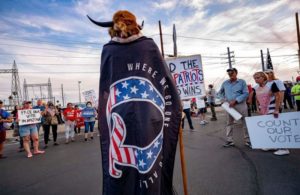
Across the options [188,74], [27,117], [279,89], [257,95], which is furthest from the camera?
[27,117]

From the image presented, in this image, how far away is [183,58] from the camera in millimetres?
3805

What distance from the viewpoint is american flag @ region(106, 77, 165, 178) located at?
192 centimetres

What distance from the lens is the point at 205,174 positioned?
4078mm

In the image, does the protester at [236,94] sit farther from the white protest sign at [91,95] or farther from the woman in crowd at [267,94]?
the white protest sign at [91,95]

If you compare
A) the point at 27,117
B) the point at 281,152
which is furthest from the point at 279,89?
the point at 27,117

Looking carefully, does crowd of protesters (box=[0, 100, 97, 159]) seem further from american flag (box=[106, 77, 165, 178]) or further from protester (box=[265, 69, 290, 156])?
protester (box=[265, 69, 290, 156])

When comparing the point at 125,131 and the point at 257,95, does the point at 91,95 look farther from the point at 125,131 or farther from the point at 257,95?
the point at 125,131

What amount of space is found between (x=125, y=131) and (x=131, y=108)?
201 mm

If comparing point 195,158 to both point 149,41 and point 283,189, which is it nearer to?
point 283,189

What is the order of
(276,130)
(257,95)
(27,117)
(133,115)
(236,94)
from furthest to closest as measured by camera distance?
(27,117)
(236,94)
(257,95)
(276,130)
(133,115)

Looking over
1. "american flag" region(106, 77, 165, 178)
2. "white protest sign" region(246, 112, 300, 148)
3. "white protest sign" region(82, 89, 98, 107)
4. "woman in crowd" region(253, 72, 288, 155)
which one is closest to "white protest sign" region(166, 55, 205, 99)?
"white protest sign" region(246, 112, 300, 148)

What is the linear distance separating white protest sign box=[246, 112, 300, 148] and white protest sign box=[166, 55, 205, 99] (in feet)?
5.86

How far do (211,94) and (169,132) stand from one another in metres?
11.9

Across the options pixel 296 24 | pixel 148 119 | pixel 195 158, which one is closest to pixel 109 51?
pixel 148 119
